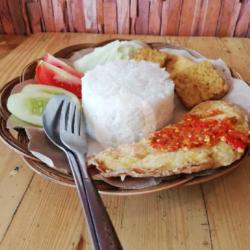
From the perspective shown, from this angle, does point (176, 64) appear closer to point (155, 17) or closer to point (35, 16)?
point (155, 17)

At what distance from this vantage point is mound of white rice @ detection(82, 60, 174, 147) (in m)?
0.77

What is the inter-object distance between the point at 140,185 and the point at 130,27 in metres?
1.11

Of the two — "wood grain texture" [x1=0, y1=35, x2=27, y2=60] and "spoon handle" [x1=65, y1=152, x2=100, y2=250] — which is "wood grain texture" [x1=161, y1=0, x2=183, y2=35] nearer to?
"wood grain texture" [x1=0, y1=35, x2=27, y2=60]

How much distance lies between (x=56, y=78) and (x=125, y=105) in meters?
0.32

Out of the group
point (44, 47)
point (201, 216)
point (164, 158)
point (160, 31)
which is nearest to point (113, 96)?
point (164, 158)

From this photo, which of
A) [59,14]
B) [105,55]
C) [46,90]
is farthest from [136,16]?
[46,90]

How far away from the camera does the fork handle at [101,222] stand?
0.44 metres

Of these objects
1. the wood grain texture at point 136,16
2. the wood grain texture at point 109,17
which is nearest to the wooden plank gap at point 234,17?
the wood grain texture at point 136,16

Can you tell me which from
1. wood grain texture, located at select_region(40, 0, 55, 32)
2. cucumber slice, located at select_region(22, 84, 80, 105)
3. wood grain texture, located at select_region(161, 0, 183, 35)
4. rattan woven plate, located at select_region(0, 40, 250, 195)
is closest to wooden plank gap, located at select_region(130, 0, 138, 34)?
wood grain texture, located at select_region(161, 0, 183, 35)

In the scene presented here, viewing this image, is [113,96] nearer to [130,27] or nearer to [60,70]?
[60,70]

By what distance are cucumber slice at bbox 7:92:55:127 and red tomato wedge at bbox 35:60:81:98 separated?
11 centimetres

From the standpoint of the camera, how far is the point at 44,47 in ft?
4.56

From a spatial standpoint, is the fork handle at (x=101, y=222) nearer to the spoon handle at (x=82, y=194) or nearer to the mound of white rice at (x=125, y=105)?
the spoon handle at (x=82, y=194)

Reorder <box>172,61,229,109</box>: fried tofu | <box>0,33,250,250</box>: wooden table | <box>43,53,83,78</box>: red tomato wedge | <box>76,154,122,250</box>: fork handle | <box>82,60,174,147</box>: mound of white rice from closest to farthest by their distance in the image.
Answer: <box>76,154,122,250</box>: fork handle, <box>0,33,250,250</box>: wooden table, <box>82,60,174,147</box>: mound of white rice, <box>172,61,229,109</box>: fried tofu, <box>43,53,83,78</box>: red tomato wedge
